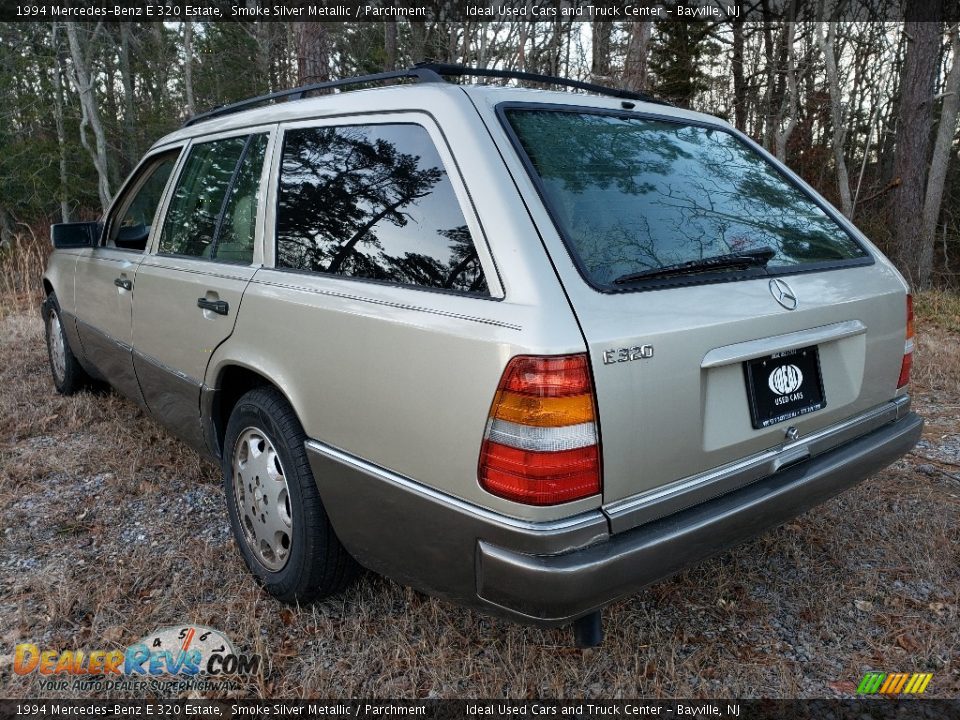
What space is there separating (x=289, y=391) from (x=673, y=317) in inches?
48.0

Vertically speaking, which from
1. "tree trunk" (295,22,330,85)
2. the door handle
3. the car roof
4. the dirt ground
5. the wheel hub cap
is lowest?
the dirt ground

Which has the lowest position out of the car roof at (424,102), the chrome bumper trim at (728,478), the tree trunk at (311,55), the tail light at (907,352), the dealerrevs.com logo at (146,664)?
the dealerrevs.com logo at (146,664)

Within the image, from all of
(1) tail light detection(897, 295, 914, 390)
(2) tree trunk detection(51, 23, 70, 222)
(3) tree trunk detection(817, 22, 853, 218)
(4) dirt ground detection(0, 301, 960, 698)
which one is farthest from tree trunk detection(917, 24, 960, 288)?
(2) tree trunk detection(51, 23, 70, 222)

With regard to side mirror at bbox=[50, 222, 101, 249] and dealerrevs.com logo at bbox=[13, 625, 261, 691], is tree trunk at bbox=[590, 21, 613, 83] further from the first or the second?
dealerrevs.com logo at bbox=[13, 625, 261, 691]

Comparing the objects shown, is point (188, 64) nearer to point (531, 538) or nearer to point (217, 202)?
point (217, 202)

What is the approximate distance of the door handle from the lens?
2537 mm

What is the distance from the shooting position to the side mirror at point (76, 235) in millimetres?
3908

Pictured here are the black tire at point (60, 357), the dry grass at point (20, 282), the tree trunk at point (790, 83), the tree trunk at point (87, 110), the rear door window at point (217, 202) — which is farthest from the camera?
the tree trunk at point (87, 110)

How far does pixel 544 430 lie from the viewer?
1.59 m

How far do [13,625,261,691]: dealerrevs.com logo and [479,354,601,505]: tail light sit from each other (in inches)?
48.3

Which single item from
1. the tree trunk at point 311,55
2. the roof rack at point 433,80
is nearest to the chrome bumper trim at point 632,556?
the roof rack at point 433,80

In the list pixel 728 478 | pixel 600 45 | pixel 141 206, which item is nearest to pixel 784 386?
pixel 728 478

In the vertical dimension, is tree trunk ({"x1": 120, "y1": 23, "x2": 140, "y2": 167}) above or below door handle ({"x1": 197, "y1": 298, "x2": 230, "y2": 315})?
above

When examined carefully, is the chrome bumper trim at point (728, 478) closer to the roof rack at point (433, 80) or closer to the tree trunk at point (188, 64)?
the roof rack at point (433, 80)
